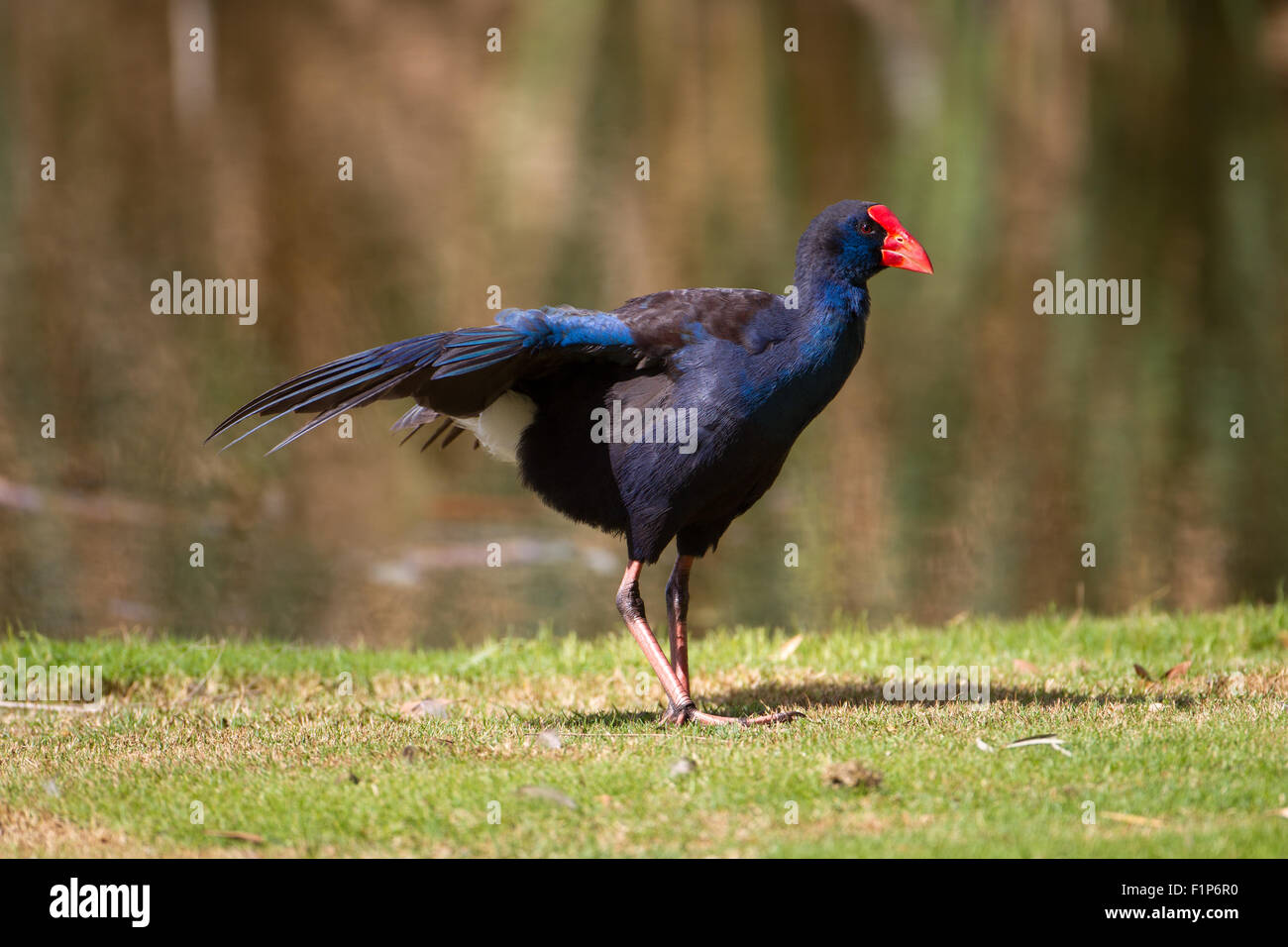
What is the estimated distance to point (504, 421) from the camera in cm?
664

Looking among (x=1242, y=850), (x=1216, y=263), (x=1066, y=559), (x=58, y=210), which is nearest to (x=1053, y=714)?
(x=1242, y=850)

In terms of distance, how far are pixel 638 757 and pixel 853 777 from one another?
845mm

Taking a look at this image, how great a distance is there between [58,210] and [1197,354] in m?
13.1

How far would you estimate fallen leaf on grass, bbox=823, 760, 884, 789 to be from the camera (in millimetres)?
5074

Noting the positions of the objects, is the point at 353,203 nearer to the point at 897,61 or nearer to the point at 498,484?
the point at 498,484

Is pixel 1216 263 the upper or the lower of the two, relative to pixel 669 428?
upper

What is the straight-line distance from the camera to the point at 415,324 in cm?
1513

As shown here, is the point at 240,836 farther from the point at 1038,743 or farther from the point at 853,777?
the point at 1038,743

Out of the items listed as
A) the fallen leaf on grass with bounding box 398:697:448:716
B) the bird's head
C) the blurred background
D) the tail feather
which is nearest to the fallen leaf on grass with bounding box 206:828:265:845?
the tail feather

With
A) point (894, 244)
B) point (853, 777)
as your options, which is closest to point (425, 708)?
point (853, 777)

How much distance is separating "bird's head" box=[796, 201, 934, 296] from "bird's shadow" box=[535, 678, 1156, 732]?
6.01ft

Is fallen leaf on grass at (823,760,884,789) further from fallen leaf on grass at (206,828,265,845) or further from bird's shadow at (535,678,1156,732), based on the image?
fallen leaf on grass at (206,828,265,845)
